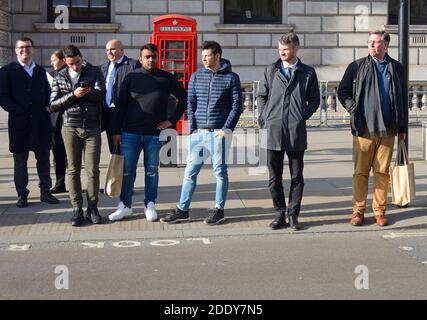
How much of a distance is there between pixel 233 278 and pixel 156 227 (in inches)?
84.9

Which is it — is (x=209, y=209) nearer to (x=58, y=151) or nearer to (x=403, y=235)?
(x=403, y=235)

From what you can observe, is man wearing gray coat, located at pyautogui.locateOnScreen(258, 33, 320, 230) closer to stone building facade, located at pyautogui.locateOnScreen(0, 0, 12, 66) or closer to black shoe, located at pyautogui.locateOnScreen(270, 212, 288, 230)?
black shoe, located at pyautogui.locateOnScreen(270, 212, 288, 230)

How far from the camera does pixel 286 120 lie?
7988 mm

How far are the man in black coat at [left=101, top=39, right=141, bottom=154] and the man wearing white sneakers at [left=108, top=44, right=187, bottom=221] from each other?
0.78m

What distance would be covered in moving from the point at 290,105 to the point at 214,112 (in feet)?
2.69

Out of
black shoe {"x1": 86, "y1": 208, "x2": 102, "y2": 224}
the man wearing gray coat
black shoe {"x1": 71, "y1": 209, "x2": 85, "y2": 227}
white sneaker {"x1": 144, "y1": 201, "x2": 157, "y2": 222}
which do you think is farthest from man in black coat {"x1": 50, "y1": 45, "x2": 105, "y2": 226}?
the man wearing gray coat

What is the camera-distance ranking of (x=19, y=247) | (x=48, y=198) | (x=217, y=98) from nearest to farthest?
1. (x=19, y=247)
2. (x=217, y=98)
3. (x=48, y=198)

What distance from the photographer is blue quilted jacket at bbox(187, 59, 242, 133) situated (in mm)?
8141

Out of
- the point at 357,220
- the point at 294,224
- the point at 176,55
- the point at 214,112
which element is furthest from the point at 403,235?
the point at 176,55

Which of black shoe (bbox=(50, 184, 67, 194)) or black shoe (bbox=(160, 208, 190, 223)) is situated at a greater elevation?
black shoe (bbox=(50, 184, 67, 194))

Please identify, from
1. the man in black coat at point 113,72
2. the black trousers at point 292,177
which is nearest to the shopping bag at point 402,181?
the black trousers at point 292,177

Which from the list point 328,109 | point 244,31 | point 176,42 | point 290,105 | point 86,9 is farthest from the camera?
point 244,31

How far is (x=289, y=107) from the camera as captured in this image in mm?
7965
